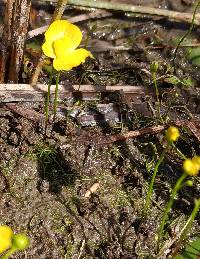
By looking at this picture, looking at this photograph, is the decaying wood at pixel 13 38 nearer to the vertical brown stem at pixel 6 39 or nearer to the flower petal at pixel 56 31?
the vertical brown stem at pixel 6 39

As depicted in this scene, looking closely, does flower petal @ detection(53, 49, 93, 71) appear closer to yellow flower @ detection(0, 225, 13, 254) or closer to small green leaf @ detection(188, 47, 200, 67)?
yellow flower @ detection(0, 225, 13, 254)

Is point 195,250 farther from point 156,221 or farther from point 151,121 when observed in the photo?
point 151,121

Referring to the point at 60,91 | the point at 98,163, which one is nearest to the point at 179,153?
the point at 98,163

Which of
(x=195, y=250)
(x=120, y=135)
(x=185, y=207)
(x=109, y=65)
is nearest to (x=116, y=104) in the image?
(x=120, y=135)

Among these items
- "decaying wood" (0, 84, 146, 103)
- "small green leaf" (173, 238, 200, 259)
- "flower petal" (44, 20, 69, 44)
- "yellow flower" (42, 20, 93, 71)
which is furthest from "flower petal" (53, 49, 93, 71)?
"small green leaf" (173, 238, 200, 259)

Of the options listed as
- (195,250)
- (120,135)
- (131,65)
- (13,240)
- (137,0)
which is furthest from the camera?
(137,0)

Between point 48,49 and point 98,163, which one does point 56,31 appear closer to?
point 48,49
